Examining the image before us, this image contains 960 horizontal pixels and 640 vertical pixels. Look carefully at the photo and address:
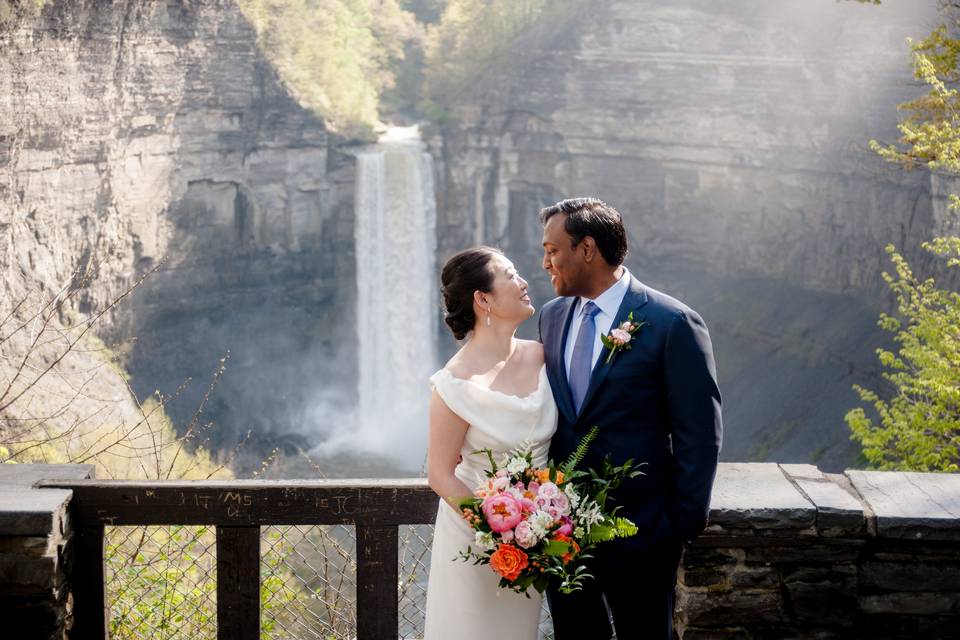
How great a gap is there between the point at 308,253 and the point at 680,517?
3488cm

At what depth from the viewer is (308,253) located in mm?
38031

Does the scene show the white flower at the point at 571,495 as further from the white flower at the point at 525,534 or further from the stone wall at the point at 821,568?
the stone wall at the point at 821,568

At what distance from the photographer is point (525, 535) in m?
3.63

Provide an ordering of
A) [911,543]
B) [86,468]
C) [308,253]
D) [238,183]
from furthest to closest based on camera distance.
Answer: [308,253]
[238,183]
[86,468]
[911,543]

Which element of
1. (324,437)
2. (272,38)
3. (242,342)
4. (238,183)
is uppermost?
(272,38)

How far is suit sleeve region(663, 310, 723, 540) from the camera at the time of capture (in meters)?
3.90

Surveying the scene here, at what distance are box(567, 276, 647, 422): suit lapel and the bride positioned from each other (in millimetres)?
175

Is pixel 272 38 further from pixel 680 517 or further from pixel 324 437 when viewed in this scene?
pixel 680 517

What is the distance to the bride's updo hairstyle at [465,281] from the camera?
4.20 meters

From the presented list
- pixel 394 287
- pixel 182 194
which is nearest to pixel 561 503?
pixel 182 194

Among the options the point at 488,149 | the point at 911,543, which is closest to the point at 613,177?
the point at 488,149

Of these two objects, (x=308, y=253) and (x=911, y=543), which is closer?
(x=911, y=543)

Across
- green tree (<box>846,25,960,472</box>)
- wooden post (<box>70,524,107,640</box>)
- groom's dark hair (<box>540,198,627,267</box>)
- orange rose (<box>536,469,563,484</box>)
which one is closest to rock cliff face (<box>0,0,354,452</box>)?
green tree (<box>846,25,960,472</box>)

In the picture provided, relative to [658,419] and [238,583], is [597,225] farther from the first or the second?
[238,583]
